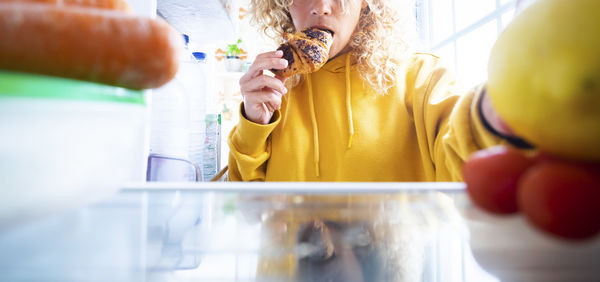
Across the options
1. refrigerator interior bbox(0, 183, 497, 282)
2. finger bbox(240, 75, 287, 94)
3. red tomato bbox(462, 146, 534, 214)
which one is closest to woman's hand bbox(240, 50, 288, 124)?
finger bbox(240, 75, 287, 94)

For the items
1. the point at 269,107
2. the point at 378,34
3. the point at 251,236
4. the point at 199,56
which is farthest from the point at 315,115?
the point at 199,56

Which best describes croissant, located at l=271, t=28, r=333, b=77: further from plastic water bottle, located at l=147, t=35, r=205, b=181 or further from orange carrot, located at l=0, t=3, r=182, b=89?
orange carrot, located at l=0, t=3, r=182, b=89

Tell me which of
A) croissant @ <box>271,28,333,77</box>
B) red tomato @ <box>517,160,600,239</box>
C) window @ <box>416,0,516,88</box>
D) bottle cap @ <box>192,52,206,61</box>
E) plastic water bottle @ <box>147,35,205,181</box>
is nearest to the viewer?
red tomato @ <box>517,160,600,239</box>

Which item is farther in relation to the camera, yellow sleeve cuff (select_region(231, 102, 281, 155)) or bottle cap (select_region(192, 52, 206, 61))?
bottle cap (select_region(192, 52, 206, 61))

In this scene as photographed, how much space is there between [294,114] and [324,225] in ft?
2.32

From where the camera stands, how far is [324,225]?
0.88 feet

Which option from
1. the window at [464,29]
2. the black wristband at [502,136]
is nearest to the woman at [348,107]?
the window at [464,29]

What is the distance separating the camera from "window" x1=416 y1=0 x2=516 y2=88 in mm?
1268

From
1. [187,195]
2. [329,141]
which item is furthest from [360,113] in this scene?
[187,195]

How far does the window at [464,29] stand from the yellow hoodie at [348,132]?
0.25 metres

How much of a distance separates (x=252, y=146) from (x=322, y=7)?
1.29 feet

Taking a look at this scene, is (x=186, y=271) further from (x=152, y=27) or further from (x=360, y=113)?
(x=360, y=113)

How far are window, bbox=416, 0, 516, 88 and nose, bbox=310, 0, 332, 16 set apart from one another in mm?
443

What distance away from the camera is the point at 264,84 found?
2.65 feet
